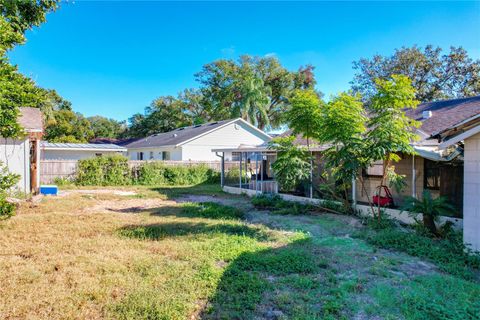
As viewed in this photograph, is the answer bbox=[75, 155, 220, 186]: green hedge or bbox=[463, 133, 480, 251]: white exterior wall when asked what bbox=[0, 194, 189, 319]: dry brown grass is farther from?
bbox=[75, 155, 220, 186]: green hedge

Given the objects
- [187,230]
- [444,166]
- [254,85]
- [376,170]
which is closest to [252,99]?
[254,85]

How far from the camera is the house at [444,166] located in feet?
19.0

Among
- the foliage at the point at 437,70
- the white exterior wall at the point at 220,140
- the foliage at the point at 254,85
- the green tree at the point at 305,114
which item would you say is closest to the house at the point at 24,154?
the green tree at the point at 305,114

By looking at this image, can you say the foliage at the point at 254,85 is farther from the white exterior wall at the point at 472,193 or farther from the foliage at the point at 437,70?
the white exterior wall at the point at 472,193

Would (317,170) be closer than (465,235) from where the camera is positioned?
No

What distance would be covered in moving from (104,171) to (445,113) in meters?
16.5

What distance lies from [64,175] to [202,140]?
10285 millimetres

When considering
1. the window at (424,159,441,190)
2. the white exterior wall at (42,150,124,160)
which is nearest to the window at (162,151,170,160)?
the white exterior wall at (42,150,124,160)

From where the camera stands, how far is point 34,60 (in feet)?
53.2

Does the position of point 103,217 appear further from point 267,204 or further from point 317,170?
point 317,170

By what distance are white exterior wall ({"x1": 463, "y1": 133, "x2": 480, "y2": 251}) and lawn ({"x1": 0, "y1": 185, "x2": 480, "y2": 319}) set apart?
1.20 metres

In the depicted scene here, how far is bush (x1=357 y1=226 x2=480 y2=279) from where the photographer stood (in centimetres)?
521

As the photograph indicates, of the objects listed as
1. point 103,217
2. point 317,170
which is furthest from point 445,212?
point 103,217

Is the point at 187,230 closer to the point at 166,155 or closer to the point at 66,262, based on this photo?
the point at 66,262
